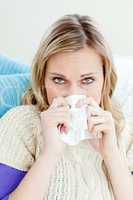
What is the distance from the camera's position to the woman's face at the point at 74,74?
109cm

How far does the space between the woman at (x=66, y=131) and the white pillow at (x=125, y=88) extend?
262mm

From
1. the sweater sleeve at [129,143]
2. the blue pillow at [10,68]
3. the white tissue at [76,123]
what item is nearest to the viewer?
the white tissue at [76,123]

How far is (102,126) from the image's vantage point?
108cm

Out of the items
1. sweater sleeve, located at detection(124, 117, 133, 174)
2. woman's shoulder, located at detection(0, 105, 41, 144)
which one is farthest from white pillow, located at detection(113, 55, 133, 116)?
woman's shoulder, located at detection(0, 105, 41, 144)

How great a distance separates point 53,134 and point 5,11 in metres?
1.12

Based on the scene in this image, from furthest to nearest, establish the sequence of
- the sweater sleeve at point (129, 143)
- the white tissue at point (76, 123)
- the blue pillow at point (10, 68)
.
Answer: the blue pillow at point (10, 68) < the sweater sleeve at point (129, 143) < the white tissue at point (76, 123)

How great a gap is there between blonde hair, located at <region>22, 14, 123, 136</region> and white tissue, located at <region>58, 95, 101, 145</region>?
0.13m

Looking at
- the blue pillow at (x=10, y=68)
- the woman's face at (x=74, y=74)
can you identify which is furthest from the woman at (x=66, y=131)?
the blue pillow at (x=10, y=68)

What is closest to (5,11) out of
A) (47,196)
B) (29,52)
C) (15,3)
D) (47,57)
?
(15,3)

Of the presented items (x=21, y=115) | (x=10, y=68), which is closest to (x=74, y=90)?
(x=21, y=115)

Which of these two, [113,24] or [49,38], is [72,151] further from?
[113,24]

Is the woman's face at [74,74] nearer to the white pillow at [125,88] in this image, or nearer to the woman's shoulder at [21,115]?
the woman's shoulder at [21,115]

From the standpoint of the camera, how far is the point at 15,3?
203 cm

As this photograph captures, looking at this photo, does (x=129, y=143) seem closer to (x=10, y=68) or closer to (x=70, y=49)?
(x=70, y=49)
